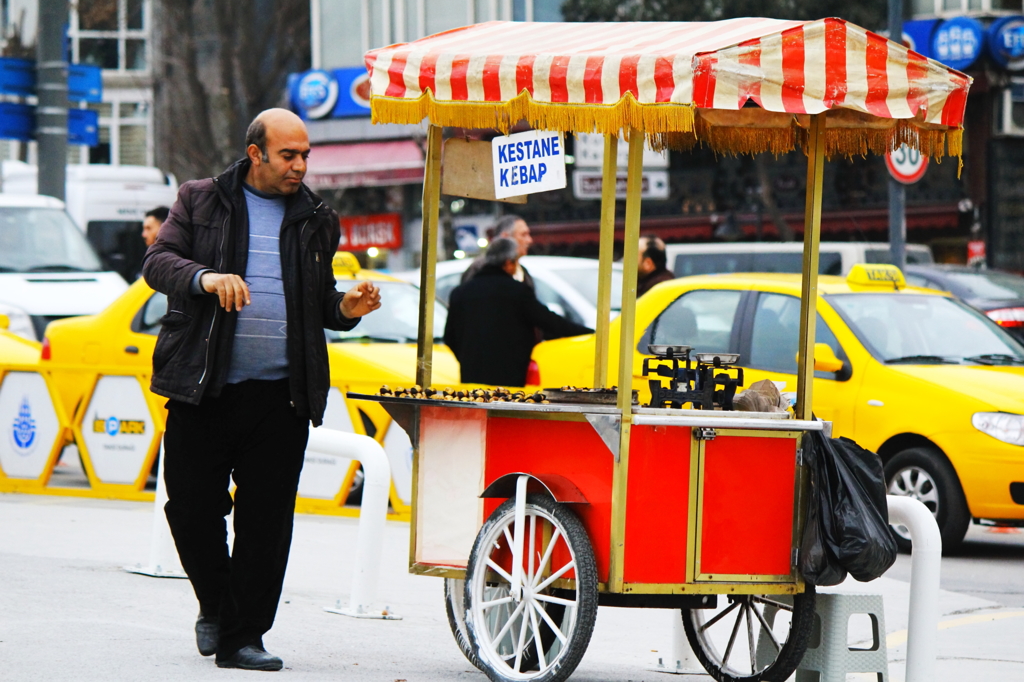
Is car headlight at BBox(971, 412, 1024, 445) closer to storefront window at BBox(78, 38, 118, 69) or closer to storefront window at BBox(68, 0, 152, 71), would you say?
storefront window at BBox(68, 0, 152, 71)

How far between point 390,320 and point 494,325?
7.32 ft

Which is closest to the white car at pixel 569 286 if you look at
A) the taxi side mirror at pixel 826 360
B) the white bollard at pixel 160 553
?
the taxi side mirror at pixel 826 360

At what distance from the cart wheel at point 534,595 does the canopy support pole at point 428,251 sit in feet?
2.53

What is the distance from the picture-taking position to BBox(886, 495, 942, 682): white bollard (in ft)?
17.8

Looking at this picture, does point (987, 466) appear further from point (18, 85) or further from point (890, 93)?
point (18, 85)

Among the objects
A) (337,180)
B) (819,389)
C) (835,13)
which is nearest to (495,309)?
(819,389)

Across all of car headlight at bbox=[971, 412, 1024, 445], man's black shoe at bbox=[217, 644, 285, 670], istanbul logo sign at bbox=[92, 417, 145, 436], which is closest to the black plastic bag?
man's black shoe at bbox=[217, 644, 285, 670]

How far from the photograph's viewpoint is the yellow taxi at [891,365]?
9.45 metres

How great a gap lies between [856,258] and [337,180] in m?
18.7

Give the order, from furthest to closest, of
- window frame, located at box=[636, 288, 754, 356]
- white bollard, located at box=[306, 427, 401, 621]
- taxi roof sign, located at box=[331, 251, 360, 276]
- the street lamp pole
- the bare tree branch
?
the bare tree branch → the street lamp pole → taxi roof sign, located at box=[331, 251, 360, 276] → window frame, located at box=[636, 288, 754, 356] → white bollard, located at box=[306, 427, 401, 621]

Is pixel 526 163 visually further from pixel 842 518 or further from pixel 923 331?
pixel 923 331

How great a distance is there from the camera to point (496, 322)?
Answer: 929 centimetres

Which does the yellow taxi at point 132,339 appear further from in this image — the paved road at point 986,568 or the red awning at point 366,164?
the red awning at point 366,164

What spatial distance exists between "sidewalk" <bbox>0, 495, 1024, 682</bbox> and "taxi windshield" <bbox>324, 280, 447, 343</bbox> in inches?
79.7
